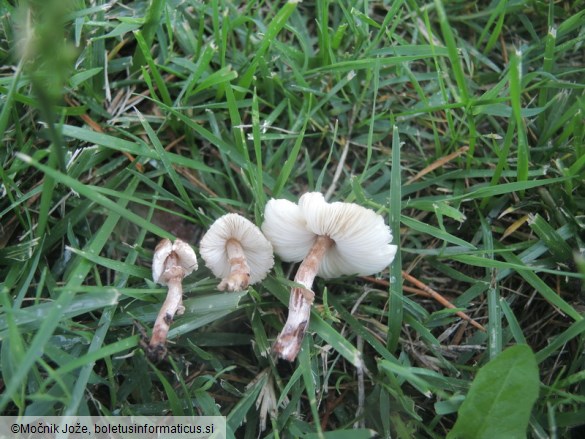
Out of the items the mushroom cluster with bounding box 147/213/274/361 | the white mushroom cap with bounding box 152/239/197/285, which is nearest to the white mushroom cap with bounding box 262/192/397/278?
the mushroom cluster with bounding box 147/213/274/361

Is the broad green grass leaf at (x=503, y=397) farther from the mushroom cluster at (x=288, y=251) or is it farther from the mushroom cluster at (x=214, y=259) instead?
the mushroom cluster at (x=214, y=259)

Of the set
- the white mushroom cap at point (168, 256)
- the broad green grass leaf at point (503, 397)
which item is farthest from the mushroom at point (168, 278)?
the broad green grass leaf at point (503, 397)

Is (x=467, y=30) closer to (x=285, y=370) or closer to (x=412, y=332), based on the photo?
(x=412, y=332)

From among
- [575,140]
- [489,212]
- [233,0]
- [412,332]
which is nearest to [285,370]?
[412,332]

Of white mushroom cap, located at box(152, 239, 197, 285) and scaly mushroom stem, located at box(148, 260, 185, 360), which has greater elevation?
white mushroom cap, located at box(152, 239, 197, 285)

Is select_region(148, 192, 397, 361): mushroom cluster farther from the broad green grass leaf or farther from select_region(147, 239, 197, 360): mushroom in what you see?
the broad green grass leaf

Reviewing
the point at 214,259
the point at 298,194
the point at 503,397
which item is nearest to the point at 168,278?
the point at 214,259
